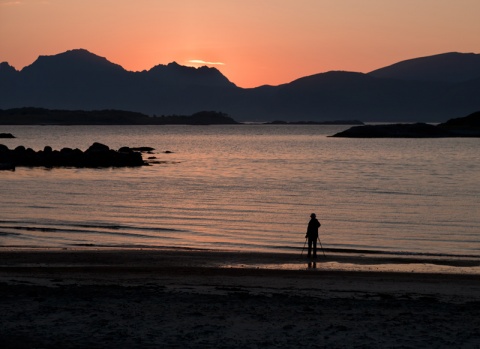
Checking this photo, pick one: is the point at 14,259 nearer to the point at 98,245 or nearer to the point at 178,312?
the point at 98,245

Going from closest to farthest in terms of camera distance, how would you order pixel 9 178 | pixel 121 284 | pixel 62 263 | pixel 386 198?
pixel 121 284, pixel 62 263, pixel 386 198, pixel 9 178

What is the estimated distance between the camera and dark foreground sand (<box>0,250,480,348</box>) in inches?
487

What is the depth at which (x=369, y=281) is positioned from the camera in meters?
18.7

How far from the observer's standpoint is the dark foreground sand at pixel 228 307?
12.4 meters

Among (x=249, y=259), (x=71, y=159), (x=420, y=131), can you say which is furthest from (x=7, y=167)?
(x=420, y=131)

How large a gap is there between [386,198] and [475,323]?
33480mm

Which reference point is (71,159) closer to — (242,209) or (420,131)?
(242,209)

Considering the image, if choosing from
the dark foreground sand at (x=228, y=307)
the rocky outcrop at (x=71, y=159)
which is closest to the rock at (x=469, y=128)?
the rocky outcrop at (x=71, y=159)

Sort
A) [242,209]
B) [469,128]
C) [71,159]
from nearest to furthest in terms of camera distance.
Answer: [242,209] < [71,159] < [469,128]

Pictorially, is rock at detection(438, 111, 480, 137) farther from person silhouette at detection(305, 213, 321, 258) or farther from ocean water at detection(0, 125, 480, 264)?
person silhouette at detection(305, 213, 321, 258)

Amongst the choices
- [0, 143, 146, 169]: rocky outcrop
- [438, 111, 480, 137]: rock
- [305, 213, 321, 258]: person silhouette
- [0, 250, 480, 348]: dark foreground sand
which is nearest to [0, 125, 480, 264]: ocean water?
[305, 213, 321, 258]: person silhouette

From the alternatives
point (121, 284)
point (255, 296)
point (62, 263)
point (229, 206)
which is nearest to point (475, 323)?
point (255, 296)

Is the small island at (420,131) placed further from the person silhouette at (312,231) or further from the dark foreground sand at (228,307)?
the dark foreground sand at (228,307)

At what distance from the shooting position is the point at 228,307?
14.7 meters
